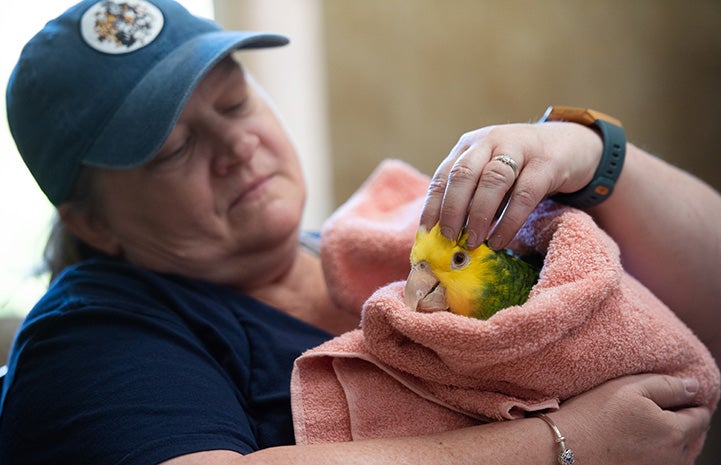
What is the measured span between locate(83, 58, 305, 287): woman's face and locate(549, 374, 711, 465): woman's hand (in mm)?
498

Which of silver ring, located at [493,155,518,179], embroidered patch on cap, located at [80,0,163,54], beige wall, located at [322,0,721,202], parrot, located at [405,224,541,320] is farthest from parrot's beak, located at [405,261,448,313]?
beige wall, located at [322,0,721,202]

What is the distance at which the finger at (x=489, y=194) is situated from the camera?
596 millimetres

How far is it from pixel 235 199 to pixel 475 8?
3.03ft

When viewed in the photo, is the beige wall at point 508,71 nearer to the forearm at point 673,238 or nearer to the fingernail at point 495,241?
the forearm at point 673,238

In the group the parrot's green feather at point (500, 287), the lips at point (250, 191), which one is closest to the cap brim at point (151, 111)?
the lips at point (250, 191)

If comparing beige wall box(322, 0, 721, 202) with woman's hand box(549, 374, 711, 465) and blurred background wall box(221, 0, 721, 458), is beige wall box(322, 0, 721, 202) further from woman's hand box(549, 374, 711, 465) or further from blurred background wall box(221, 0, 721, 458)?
woman's hand box(549, 374, 711, 465)

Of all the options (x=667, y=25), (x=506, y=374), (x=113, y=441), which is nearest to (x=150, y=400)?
(x=113, y=441)

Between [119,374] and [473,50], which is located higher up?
[473,50]

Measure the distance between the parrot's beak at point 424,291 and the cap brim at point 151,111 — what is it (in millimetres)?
397

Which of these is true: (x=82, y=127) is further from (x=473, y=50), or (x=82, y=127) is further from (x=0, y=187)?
(x=473, y=50)

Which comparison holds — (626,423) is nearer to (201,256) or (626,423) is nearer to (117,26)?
(201,256)

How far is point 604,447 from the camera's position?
642mm

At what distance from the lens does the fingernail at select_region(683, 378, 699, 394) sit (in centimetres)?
71

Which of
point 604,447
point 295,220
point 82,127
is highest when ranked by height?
point 82,127
